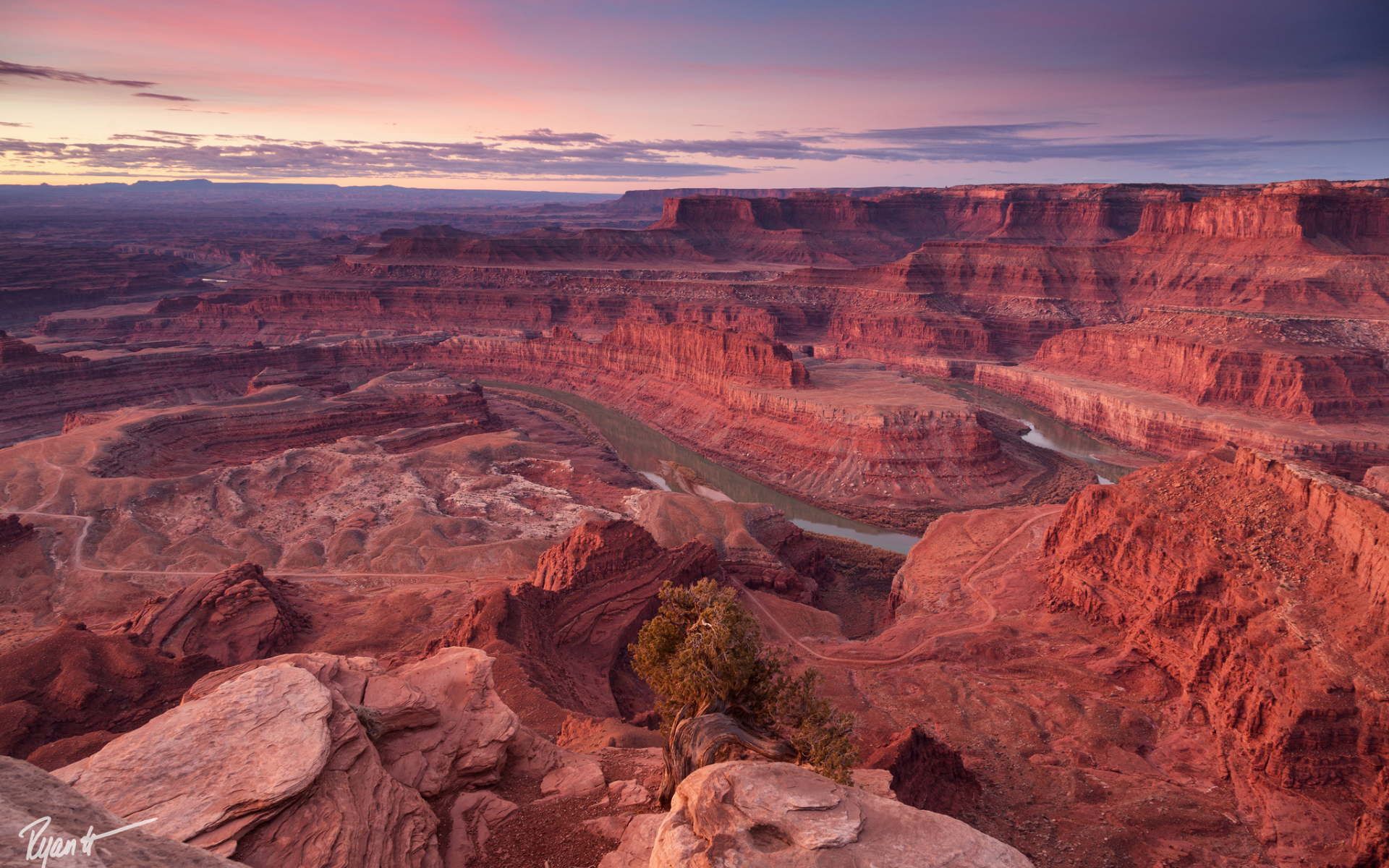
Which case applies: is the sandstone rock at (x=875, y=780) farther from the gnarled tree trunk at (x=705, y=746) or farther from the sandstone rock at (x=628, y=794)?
the sandstone rock at (x=628, y=794)

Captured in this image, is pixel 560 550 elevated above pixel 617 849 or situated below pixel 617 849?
below

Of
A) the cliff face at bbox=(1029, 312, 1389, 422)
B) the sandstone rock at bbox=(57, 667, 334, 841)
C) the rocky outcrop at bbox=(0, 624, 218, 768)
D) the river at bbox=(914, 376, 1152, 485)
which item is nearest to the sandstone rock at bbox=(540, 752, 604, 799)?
the sandstone rock at bbox=(57, 667, 334, 841)

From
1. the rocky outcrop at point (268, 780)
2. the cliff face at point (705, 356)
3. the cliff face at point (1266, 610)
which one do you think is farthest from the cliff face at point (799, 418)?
the rocky outcrop at point (268, 780)

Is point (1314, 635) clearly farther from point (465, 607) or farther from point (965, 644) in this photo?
point (465, 607)

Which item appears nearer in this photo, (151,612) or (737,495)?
(151,612)

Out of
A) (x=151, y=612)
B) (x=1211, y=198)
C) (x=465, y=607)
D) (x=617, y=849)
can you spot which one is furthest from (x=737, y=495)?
(x=1211, y=198)

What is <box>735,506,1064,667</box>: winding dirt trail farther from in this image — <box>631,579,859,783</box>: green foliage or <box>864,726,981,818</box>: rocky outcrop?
<box>631,579,859,783</box>: green foliage
